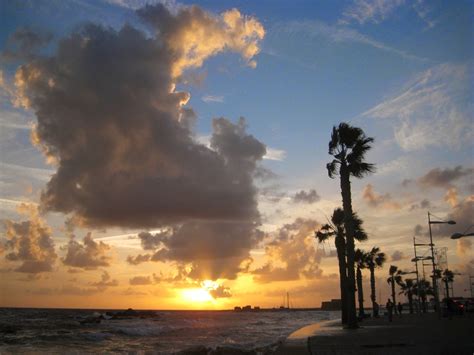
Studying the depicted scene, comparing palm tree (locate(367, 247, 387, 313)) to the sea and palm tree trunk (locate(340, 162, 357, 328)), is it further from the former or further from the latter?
palm tree trunk (locate(340, 162, 357, 328))

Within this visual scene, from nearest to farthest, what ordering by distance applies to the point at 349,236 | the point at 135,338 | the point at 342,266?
A: the point at 349,236 → the point at 342,266 → the point at 135,338

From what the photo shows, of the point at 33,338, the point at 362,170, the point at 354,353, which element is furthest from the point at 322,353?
the point at 33,338

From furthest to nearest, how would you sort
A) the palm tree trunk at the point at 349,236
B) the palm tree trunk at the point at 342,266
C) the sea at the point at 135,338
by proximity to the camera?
the sea at the point at 135,338 → the palm tree trunk at the point at 342,266 → the palm tree trunk at the point at 349,236

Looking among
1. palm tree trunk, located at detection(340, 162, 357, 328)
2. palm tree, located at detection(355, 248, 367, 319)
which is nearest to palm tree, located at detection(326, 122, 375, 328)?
palm tree trunk, located at detection(340, 162, 357, 328)

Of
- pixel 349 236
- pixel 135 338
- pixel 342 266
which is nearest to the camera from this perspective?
pixel 349 236

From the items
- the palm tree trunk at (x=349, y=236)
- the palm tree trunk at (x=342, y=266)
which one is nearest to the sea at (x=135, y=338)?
the palm tree trunk at (x=349, y=236)

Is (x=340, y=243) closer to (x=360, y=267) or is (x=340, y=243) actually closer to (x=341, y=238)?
(x=341, y=238)

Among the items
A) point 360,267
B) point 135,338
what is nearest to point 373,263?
point 360,267

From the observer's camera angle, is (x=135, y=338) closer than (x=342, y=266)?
No

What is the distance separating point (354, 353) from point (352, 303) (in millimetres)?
14018

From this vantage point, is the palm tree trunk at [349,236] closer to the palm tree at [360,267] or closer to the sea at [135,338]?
the sea at [135,338]

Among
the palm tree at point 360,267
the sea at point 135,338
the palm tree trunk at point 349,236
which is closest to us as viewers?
the palm tree trunk at point 349,236

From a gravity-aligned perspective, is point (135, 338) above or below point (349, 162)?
below

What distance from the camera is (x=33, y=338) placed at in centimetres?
4778
